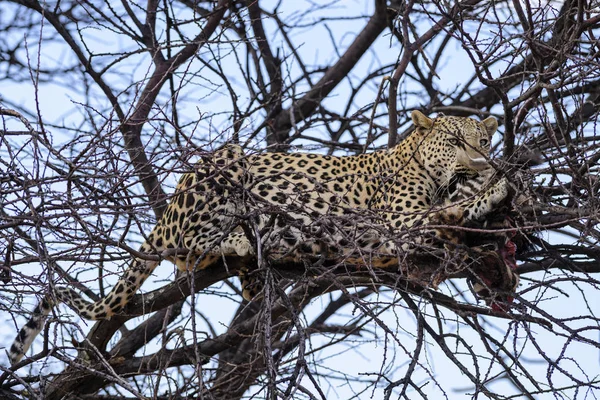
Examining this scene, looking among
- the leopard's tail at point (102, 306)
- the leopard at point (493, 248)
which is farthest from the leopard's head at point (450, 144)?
the leopard's tail at point (102, 306)

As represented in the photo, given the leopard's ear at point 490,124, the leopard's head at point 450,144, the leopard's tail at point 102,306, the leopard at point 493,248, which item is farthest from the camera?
the leopard's ear at point 490,124

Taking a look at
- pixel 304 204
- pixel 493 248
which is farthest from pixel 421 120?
pixel 304 204

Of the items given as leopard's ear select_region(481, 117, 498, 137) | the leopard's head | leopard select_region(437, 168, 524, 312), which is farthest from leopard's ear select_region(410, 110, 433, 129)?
leopard select_region(437, 168, 524, 312)

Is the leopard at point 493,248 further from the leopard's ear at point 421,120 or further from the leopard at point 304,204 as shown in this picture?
the leopard's ear at point 421,120

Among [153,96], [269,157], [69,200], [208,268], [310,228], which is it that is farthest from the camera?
[269,157]

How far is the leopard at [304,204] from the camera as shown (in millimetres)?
5902

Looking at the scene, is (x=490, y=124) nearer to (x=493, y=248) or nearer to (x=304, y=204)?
(x=493, y=248)

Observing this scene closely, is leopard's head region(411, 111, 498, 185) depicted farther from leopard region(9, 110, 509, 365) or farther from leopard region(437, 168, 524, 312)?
leopard region(437, 168, 524, 312)

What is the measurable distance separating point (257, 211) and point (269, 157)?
2.49 metres

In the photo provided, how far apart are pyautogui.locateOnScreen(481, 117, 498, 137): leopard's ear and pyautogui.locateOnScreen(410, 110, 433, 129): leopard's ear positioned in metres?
0.42

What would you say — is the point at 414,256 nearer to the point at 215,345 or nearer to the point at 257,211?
the point at 257,211

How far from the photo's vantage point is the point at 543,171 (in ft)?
17.8

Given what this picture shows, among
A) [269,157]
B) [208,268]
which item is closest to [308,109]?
[269,157]

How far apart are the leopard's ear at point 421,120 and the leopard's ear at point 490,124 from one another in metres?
0.42
